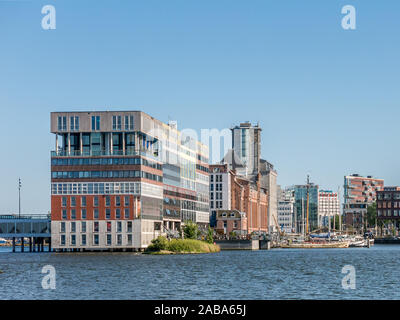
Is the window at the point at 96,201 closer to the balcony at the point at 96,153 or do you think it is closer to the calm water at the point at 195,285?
the balcony at the point at 96,153

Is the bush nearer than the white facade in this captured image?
Yes

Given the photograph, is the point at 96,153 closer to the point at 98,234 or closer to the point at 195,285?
the point at 98,234

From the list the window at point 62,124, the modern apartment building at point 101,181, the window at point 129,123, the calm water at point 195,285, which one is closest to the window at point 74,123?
the modern apartment building at point 101,181

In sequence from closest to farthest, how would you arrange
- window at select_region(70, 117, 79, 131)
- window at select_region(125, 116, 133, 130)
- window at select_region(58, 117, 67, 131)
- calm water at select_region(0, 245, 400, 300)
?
calm water at select_region(0, 245, 400, 300), window at select_region(125, 116, 133, 130), window at select_region(70, 117, 79, 131), window at select_region(58, 117, 67, 131)

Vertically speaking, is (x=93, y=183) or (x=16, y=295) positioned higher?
(x=93, y=183)

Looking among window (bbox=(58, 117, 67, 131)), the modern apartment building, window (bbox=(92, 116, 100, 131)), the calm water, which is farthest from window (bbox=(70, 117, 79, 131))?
the calm water

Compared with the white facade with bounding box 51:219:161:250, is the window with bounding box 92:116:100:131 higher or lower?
higher

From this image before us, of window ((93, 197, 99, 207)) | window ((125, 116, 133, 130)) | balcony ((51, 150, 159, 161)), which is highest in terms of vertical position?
window ((125, 116, 133, 130))

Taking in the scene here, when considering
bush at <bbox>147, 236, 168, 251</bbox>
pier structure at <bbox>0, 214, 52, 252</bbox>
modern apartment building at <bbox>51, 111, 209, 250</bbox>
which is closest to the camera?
bush at <bbox>147, 236, 168, 251</bbox>

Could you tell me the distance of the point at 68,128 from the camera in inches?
6511

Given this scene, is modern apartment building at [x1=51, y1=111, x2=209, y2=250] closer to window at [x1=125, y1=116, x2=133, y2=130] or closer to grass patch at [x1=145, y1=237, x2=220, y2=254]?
window at [x1=125, y1=116, x2=133, y2=130]
